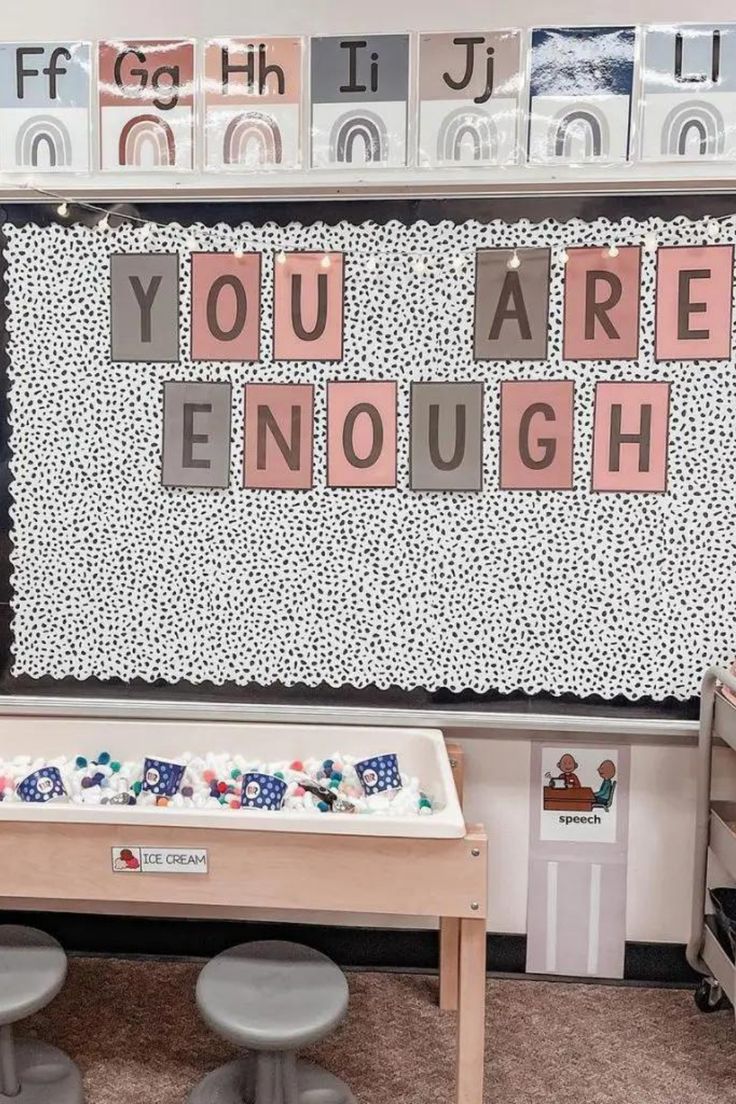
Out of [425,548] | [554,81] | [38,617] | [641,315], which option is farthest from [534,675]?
[554,81]

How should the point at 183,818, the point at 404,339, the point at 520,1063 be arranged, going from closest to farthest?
the point at 183,818 → the point at 520,1063 → the point at 404,339

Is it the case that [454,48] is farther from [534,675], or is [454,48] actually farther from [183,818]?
[183,818]

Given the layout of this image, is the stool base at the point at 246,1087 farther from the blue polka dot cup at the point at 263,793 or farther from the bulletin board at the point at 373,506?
the bulletin board at the point at 373,506

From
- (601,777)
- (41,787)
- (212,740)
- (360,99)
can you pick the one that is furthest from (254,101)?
(601,777)

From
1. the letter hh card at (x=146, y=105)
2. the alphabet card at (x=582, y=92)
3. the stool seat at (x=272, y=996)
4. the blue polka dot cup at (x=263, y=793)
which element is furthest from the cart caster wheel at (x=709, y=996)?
the letter hh card at (x=146, y=105)

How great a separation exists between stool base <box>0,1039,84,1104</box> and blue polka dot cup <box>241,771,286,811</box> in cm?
73

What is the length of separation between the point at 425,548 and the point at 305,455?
397 millimetres

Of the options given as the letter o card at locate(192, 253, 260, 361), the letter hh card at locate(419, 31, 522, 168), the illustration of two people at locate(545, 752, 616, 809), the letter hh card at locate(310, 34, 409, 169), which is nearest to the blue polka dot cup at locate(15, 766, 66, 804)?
the letter o card at locate(192, 253, 260, 361)

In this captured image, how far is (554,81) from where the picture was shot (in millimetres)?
2057

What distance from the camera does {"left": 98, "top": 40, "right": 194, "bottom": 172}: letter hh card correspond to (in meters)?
2.13

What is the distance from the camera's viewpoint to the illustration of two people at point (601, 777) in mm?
2229

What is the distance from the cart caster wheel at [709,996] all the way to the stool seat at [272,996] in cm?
102

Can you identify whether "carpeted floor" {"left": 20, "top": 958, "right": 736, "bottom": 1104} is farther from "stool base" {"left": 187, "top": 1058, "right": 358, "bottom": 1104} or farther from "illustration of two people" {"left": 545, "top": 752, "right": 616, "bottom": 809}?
"illustration of two people" {"left": 545, "top": 752, "right": 616, "bottom": 809}

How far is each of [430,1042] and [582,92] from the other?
7.82ft
